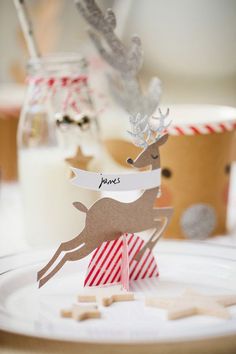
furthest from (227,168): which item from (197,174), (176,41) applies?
(176,41)

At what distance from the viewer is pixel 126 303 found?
0.64 metres

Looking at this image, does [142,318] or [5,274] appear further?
[5,274]

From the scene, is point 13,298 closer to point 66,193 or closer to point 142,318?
point 142,318

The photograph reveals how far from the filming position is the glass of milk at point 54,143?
939 mm

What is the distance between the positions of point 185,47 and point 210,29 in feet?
0.48

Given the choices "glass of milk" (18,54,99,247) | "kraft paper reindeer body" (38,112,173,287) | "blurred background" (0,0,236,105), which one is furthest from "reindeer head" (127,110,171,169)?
"blurred background" (0,0,236,105)

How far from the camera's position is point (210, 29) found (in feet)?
6.97

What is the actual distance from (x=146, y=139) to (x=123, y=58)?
0.25 meters

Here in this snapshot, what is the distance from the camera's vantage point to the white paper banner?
668 millimetres

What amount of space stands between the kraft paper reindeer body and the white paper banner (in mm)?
11

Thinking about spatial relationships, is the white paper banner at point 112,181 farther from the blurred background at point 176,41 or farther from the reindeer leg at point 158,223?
the blurred background at point 176,41

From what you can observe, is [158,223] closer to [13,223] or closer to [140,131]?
[140,131]

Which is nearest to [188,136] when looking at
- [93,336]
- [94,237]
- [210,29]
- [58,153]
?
[58,153]

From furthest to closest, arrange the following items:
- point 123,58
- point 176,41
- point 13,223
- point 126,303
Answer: point 176,41 < point 13,223 < point 123,58 < point 126,303
